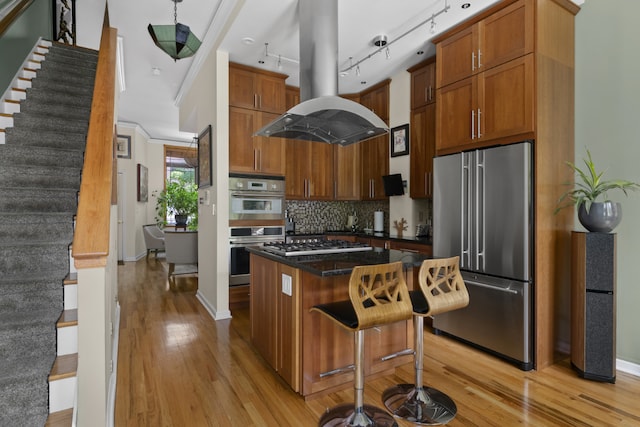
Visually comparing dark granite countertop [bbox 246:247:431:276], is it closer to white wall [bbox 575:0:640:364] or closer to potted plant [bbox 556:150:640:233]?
potted plant [bbox 556:150:640:233]

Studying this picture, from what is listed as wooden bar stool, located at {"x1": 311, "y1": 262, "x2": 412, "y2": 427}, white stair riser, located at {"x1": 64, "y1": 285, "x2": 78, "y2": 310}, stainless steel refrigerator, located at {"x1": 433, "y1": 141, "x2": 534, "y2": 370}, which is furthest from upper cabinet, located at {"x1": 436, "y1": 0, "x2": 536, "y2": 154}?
white stair riser, located at {"x1": 64, "y1": 285, "x2": 78, "y2": 310}

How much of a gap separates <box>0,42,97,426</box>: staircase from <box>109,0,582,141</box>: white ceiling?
3.02 ft

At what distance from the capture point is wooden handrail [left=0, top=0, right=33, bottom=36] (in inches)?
83.8

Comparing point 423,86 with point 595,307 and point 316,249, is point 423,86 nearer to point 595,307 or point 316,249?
point 316,249

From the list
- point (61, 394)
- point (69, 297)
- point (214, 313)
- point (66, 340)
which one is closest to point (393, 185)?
point (214, 313)

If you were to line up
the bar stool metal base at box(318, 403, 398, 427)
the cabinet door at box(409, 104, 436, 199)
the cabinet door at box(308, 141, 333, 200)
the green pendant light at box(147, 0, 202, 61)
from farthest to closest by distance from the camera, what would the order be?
1. the cabinet door at box(308, 141, 333, 200)
2. the cabinet door at box(409, 104, 436, 199)
3. the green pendant light at box(147, 0, 202, 61)
4. the bar stool metal base at box(318, 403, 398, 427)

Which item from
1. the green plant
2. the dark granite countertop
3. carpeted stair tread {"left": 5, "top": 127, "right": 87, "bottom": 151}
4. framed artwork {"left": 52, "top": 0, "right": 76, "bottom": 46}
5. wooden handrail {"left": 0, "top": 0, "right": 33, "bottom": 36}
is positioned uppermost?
framed artwork {"left": 52, "top": 0, "right": 76, "bottom": 46}

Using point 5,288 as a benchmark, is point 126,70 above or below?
above

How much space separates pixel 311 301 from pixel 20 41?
12.6 ft

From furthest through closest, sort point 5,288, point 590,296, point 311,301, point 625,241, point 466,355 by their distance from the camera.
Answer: point 466,355 → point 625,241 → point 590,296 → point 311,301 → point 5,288

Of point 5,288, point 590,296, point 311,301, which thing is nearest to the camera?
point 5,288

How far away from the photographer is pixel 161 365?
2650 millimetres

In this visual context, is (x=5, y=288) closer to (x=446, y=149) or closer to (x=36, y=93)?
(x=36, y=93)

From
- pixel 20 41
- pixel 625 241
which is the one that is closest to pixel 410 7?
pixel 625 241
